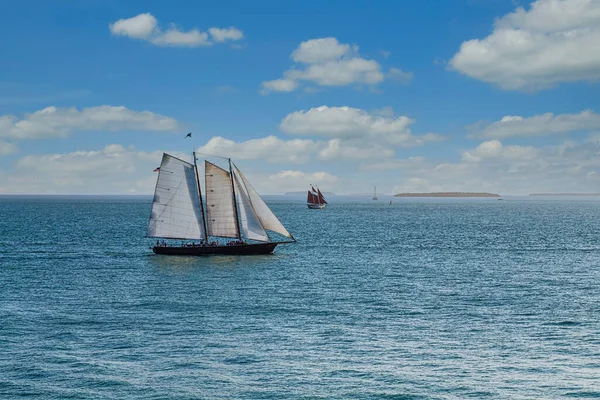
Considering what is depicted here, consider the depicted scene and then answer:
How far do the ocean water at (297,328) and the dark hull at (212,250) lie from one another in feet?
5.00

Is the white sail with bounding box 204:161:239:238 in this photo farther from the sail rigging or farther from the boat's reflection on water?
the boat's reflection on water

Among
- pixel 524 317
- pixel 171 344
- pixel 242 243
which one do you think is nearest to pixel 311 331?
pixel 171 344

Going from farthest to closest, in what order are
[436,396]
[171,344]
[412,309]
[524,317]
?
[412,309]
[524,317]
[171,344]
[436,396]

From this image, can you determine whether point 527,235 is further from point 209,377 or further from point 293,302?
point 209,377

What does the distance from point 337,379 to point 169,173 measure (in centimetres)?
5722

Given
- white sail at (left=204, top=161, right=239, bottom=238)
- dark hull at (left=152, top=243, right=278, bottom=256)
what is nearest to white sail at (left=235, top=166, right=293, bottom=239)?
white sail at (left=204, top=161, right=239, bottom=238)

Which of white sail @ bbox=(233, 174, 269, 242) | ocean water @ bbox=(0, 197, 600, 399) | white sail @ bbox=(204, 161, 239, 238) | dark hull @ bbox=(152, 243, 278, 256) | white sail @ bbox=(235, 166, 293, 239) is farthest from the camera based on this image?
dark hull @ bbox=(152, 243, 278, 256)

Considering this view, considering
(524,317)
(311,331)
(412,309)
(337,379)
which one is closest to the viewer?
(337,379)

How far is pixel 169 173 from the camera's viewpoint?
87500mm

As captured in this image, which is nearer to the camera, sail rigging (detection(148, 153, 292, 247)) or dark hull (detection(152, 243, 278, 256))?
sail rigging (detection(148, 153, 292, 247))

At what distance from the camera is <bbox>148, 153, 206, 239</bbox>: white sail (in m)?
87.4

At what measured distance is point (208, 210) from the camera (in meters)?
91.8

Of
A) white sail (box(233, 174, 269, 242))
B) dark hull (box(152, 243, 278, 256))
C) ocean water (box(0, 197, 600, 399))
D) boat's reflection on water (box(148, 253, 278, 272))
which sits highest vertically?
white sail (box(233, 174, 269, 242))

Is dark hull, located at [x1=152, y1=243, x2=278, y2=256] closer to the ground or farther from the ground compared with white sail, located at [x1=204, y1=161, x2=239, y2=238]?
closer to the ground
